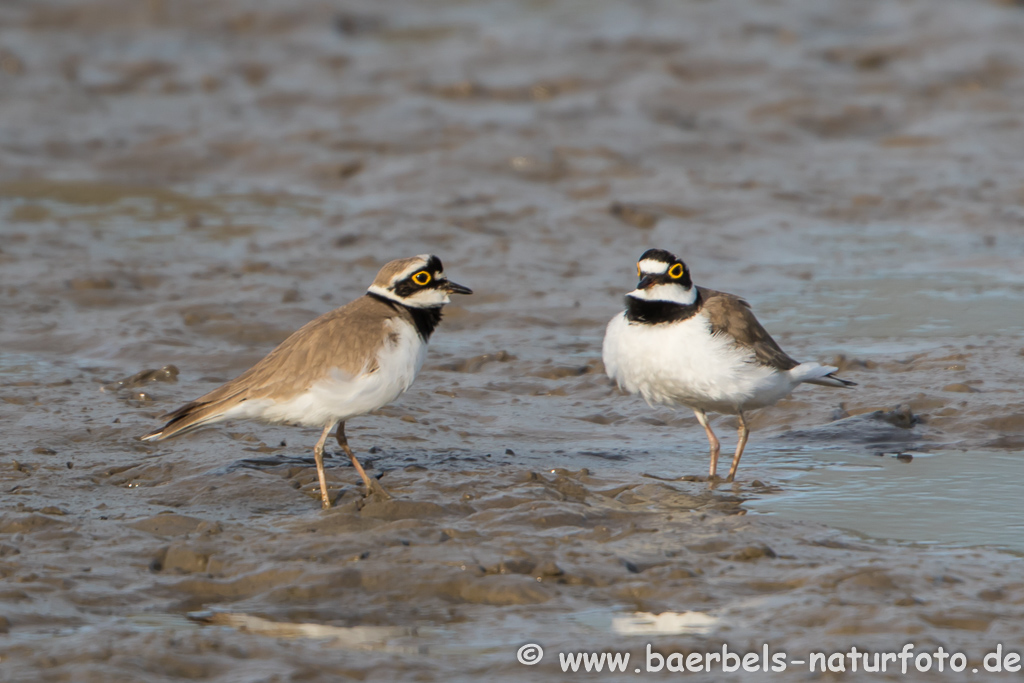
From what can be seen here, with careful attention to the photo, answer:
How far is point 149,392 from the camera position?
869cm

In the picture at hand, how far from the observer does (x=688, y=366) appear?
6977mm

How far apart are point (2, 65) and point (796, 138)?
452 inches

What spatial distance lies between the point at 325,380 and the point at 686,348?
2053mm

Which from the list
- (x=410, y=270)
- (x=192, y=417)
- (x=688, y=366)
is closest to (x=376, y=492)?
(x=192, y=417)

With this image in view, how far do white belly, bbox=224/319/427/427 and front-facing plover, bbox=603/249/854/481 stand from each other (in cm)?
131

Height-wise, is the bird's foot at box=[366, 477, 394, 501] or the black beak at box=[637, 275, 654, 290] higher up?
the black beak at box=[637, 275, 654, 290]

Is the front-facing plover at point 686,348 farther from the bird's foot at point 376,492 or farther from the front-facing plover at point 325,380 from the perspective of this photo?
the bird's foot at point 376,492

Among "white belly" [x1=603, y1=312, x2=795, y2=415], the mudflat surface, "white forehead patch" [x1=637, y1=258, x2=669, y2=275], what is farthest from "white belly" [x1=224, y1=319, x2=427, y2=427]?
"white forehead patch" [x1=637, y1=258, x2=669, y2=275]

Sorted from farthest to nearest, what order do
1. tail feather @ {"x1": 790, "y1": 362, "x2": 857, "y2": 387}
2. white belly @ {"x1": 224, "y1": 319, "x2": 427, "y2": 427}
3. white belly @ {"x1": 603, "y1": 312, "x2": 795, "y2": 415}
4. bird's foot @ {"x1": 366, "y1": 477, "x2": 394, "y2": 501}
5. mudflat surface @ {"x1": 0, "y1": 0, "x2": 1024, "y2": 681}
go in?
tail feather @ {"x1": 790, "y1": 362, "x2": 857, "y2": 387}, white belly @ {"x1": 603, "y1": 312, "x2": 795, "y2": 415}, bird's foot @ {"x1": 366, "y1": 477, "x2": 394, "y2": 501}, white belly @ {"x1": 224, "y1": 319, "x2": 427, "y2": 427}, mudflat surface @ {"x1": 0, "y1": 0, "x2": 1024, "y2": 681}

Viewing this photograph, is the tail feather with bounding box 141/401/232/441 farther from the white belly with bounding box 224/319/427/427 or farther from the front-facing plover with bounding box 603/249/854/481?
the front-facing plover with bounding box 603/249/854/481

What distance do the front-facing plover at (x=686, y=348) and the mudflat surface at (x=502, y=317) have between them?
21.8 inches

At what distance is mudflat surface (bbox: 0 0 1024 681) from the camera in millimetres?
5391

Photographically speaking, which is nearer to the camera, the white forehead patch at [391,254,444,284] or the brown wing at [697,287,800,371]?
the white forehead patch at [391,254,444,284]

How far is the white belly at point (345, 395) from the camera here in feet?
21.5
